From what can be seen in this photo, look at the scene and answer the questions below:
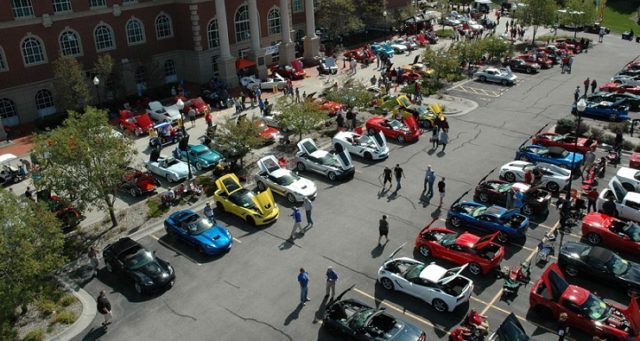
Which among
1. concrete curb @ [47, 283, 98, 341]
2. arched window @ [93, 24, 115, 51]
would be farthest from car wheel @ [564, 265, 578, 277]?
arched window @ [93, 24, 115, 51]

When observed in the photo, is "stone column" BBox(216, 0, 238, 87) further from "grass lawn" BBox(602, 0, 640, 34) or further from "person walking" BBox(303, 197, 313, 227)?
"grass lawn" BBox(602, 0, 640, 34)

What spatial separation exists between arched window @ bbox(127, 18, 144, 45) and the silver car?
22.3 m

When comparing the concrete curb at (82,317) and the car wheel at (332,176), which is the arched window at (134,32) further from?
the concrete curb at (82,317)

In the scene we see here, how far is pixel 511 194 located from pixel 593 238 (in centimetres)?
376

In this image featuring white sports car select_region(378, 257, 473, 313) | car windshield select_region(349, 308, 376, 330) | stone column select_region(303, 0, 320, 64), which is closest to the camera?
car windshield select_region(349, 308, 376, 330)

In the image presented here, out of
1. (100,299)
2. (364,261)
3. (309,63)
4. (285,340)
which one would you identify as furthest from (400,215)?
(309,63)

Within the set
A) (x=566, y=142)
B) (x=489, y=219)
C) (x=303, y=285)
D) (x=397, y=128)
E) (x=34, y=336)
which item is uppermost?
(x=397, y=128)

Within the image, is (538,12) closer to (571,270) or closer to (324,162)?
(324,162)

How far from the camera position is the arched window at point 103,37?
42675mm

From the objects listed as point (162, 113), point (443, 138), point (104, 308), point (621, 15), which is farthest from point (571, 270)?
point (621, 15)

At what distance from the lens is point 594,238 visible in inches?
853

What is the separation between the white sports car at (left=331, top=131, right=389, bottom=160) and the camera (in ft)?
101

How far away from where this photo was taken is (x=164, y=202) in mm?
26828

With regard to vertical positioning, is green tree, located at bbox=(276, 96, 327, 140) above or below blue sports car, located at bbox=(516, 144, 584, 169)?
above
